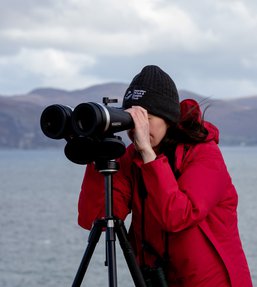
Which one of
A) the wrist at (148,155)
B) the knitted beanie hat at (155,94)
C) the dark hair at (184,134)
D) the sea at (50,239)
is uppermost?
the knitted beanie hat at (155,94)

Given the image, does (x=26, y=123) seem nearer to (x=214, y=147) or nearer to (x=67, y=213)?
(x=67, y=213)

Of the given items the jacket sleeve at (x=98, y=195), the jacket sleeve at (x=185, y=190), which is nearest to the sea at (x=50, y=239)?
the jacket sleeve at (x=98, y=195)

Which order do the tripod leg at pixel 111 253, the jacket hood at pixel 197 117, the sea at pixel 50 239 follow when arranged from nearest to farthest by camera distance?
the tripod leg at pixel 111 253
the jacket hood at pixel 197 117
the sea at pixel 50 239

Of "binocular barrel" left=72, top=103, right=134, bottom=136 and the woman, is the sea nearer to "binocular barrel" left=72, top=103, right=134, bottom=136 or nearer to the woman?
the woman

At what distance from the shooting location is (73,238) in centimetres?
5312

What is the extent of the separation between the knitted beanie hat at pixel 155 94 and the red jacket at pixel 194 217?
118 mm

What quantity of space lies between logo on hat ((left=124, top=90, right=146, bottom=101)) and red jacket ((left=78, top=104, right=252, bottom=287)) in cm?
18

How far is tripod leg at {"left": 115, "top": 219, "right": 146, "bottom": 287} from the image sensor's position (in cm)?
235

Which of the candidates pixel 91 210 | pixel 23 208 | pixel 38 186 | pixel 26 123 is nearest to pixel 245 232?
pixel 23 208

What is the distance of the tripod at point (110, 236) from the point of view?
236 centimetres

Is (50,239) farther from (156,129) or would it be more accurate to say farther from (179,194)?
(179,194)

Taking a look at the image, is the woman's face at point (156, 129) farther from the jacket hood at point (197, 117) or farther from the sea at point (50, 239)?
the sea at point (50, 239)

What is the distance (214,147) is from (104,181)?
34cm

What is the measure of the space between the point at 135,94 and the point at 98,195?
→ 35 cm
